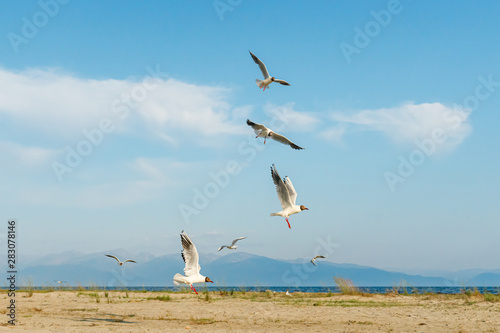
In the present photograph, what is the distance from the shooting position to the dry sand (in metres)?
14.3

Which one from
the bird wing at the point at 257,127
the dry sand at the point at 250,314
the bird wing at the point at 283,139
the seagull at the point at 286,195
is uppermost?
the bird wing at the point at 257,127

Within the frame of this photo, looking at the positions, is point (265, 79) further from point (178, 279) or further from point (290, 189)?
point (178, 279)

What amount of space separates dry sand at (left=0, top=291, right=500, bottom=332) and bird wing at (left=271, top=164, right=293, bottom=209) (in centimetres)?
362

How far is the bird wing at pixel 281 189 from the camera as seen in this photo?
1639 cm

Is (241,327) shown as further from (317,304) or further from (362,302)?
(362,302)

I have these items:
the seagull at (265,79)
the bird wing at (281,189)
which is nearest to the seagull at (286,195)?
the bird wing at (281,189)

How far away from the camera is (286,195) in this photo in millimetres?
16594

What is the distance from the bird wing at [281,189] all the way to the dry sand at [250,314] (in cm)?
362

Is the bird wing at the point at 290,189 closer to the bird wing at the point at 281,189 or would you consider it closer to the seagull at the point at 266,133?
the bird wing at the point at 281,189

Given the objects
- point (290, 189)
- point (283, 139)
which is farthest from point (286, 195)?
point (283, 139)

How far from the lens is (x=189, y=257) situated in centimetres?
1620

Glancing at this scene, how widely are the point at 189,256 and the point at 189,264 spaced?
297 mm

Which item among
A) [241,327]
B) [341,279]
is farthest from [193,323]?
[341,279]

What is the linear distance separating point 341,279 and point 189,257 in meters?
11.9
